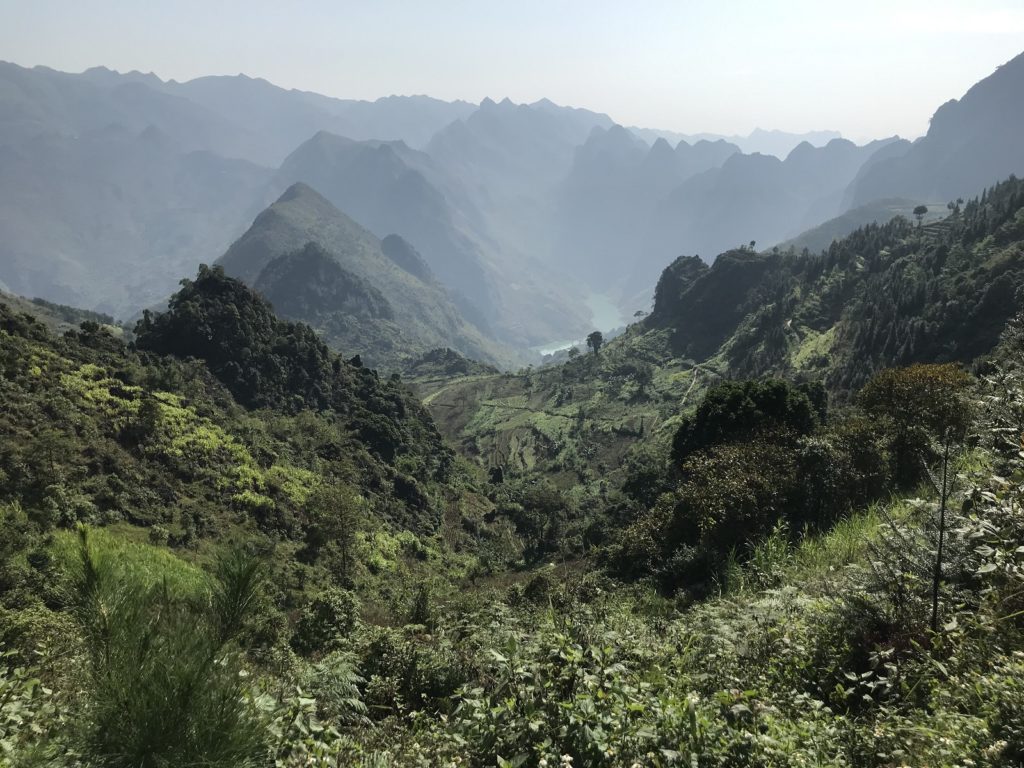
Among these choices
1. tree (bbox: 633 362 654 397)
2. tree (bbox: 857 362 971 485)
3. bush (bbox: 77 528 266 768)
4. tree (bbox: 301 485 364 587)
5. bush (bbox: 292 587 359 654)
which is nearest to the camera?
bush (bbox: 77 528 266 768)

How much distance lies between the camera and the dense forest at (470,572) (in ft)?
13.3

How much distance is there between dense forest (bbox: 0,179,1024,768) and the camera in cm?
405

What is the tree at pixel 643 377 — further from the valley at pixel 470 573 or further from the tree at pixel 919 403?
the tree at pixel 919 403

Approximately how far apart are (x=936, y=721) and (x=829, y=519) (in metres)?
12.5

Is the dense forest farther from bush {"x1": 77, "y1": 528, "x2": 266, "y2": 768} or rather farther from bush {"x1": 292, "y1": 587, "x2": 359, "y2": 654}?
bush {"x1": 292, "y1": 587, "x2": 359, "y2": 654}

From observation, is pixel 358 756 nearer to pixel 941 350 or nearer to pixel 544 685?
pixel 544 685

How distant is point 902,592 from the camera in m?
5.61

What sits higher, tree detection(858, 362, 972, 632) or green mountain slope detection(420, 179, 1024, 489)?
green mountain slope detection(420, 179, 1024, 489)

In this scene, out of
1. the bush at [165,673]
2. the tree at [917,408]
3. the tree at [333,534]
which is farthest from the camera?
the tree at [333,534]

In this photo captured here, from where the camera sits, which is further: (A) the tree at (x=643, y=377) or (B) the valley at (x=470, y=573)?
(A) the tree at (x=643, y=377)

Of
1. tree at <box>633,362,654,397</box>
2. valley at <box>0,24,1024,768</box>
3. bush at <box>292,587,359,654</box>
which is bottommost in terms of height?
bush at <box>292,587,359,654</box>

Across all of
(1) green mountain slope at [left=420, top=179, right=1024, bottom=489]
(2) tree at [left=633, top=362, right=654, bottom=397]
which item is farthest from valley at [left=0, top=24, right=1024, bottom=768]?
(2) tree at [left=633, top=362, right=654, bottom=397]

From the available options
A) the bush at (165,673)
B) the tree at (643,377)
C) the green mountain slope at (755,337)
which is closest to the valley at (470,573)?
the bush at (165,673)

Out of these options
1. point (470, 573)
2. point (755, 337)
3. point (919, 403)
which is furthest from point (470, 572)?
point (755, 337)
